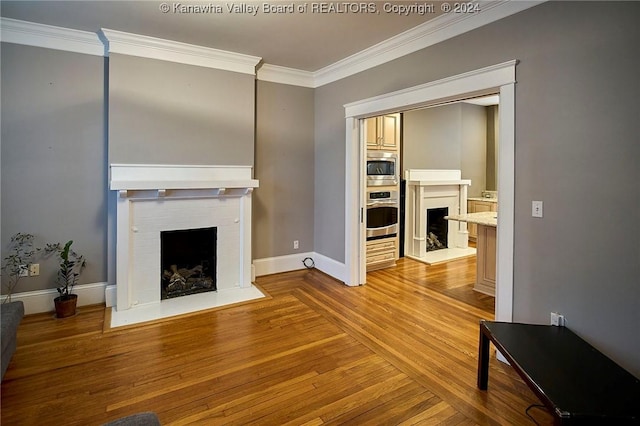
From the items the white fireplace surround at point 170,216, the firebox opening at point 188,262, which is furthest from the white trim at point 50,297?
the firebox opening at point 188,262

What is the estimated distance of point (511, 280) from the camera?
2.53 metres

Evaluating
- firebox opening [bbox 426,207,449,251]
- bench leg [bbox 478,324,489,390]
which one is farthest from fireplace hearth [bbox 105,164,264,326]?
firebox opening [bbox 426,207,449,251]

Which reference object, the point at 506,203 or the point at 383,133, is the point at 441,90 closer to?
the point at 506,203

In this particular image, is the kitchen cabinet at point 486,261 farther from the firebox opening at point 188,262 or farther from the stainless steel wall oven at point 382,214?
the firebox opening at point 188,262

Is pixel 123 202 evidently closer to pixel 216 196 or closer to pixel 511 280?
pixel 216 196

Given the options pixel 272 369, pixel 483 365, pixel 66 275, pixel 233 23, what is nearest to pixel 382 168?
pixel 233 23

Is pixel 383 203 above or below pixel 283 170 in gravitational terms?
below

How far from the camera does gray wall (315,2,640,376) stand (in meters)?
1.96

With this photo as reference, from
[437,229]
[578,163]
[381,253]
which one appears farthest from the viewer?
[437,229]

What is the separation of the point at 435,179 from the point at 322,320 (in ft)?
12.7

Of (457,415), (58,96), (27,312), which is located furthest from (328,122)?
(27,312)

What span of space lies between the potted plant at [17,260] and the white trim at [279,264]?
2.35 meters

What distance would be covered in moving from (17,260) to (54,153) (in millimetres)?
1086

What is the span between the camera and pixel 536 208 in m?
2.37
